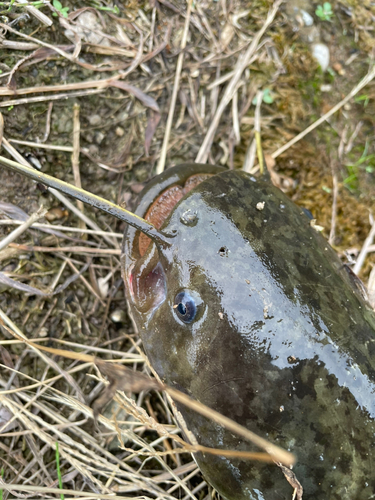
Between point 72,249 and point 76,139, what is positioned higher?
point 76,139

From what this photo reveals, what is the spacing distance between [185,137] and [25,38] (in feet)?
3.94

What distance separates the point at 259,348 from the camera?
1.82 meters

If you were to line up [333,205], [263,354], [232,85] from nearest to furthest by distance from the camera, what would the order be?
[263,354], [232,85], [333,205]

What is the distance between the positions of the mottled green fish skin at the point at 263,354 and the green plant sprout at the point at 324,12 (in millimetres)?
2241

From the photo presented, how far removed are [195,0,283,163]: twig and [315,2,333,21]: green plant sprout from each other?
343mm

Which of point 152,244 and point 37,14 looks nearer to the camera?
point 152,244

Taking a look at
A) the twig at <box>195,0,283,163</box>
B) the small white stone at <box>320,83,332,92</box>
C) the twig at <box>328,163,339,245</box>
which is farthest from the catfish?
the small white stone at <box>320,83,332,92</box>

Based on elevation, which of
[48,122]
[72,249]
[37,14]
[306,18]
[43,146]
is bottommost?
[72,249]

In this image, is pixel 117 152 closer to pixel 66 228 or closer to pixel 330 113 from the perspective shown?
pixel 66 228

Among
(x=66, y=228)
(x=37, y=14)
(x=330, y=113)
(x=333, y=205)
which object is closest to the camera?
(x=37, y=14)

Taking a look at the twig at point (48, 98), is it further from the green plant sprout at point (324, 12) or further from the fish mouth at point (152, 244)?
the green plant sprout at point (324, 12)

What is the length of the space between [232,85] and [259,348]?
212cm

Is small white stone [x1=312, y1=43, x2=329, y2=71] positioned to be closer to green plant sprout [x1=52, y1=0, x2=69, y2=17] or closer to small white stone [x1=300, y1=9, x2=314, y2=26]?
small white stone [x1=300, y1=9, x2=314, y2=26]

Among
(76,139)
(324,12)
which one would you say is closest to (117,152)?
(76,139)
